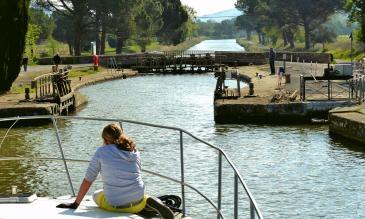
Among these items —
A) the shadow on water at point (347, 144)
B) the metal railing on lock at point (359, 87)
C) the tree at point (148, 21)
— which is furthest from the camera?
the tree at point (148, 21)

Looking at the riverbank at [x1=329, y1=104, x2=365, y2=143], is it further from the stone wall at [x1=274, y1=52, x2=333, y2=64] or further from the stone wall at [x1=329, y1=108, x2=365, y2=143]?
the stone wall at [x1=274, y1=52, x2=333, y2=64]

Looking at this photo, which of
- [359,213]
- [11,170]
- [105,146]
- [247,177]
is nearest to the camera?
[105,146]

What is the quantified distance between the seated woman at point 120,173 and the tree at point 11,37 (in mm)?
36853

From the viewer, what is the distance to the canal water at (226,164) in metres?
20.3

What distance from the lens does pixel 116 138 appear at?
31.2 ft

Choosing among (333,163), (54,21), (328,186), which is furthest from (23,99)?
(54,21)

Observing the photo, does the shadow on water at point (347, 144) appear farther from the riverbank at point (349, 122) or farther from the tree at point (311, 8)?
the tree at point (311, 8)

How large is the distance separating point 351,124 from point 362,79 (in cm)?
660

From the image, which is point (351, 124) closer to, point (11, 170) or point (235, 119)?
point (235, 119)

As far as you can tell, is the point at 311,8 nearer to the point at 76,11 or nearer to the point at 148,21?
the point at 148,21

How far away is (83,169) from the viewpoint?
81.0 ft

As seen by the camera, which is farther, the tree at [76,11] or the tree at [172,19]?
the tree at [172,19]

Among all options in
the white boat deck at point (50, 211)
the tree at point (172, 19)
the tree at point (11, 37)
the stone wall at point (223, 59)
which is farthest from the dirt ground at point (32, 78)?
the tree at point (172, 19)

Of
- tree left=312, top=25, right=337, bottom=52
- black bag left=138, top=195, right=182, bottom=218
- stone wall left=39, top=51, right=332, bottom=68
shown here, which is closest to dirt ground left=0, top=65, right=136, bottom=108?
stone wall left=39, top=51, right=332, bottom=68
